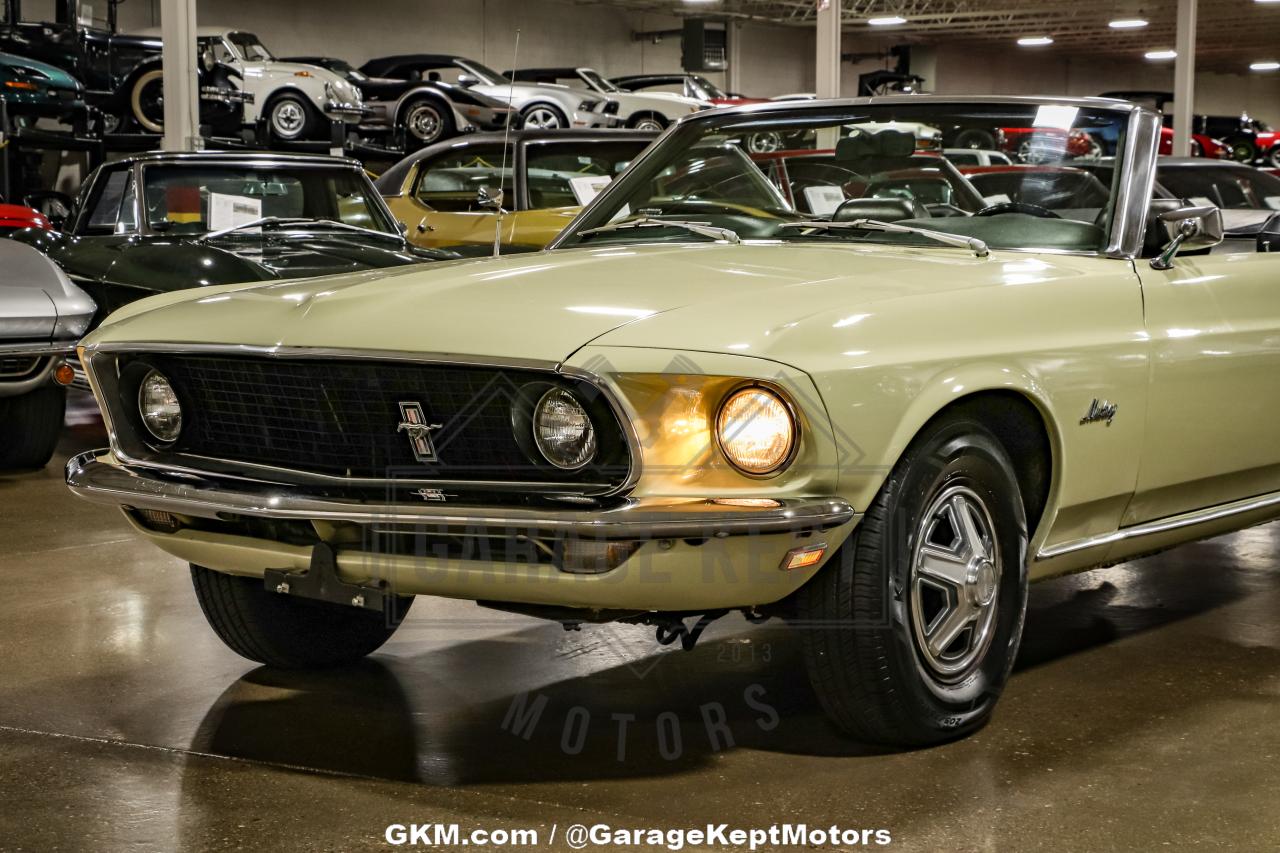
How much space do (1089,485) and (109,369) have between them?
6.98ft

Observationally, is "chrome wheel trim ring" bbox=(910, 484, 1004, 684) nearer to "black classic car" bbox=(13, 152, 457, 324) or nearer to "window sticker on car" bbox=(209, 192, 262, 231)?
"black classic car" bbox=(13, 152, 457, 324)


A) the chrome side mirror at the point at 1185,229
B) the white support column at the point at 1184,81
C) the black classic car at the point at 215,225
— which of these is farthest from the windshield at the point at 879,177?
the white support column at the point at 1184,81

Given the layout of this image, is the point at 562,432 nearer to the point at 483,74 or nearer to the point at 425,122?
the point at 425,122

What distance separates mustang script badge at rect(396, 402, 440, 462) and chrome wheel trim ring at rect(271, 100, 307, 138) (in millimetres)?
14464

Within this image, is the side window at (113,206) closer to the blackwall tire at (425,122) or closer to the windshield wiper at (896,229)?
the windshield wiper at (896,229)

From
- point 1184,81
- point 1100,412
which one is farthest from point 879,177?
point 1184,81

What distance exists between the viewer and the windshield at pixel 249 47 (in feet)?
55.6

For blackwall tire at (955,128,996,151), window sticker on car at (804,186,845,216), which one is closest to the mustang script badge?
window sticker on car at (804,186,845,216)

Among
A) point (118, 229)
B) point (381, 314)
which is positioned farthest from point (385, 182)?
point (381, 314)

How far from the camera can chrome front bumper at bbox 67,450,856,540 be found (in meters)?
2.66

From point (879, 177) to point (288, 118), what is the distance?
13.7 metres

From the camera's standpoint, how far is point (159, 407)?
10.9ft

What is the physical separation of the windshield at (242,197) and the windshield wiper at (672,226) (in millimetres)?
4148

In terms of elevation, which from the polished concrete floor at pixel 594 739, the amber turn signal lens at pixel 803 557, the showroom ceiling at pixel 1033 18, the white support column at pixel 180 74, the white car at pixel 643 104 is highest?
the showroom ceiling at pixel 1033 18
